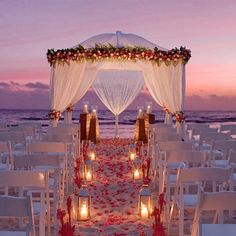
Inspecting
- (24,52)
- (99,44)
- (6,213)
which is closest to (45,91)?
(24,52)

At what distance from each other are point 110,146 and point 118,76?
2326 millimetres

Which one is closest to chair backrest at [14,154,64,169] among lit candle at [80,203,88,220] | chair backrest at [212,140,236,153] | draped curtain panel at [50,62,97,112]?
lit candle at [80,203,88,220]

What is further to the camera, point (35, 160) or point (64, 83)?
point (64, 83)

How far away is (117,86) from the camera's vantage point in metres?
14.4

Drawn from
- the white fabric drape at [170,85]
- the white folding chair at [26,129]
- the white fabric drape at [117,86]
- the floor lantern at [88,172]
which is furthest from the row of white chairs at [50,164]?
the white fabric drape at [117,86]

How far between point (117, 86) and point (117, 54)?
3.10m

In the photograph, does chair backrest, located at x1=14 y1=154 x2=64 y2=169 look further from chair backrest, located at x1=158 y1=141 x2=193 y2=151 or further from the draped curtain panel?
the draped curtain panel

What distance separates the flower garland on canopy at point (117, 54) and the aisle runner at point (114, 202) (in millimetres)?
2341

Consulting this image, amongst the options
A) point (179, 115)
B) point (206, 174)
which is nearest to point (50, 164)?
point (206, 174)

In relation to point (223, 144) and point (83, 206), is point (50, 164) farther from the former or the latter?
point (223, 144)

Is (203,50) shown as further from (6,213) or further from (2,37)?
(6,213)

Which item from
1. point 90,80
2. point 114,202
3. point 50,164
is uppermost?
point 90,80

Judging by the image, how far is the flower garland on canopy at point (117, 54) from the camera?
1102cm

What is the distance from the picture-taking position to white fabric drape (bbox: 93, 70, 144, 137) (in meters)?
14.4
